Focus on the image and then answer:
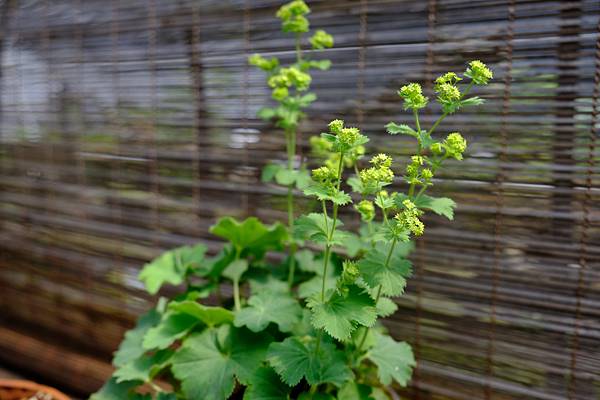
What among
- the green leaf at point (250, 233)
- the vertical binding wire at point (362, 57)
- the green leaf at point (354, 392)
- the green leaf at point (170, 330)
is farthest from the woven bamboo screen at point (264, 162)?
the green leaf at point (170, 330)

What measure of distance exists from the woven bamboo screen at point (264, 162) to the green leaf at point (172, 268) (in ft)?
0.74

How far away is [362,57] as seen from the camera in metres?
1.38

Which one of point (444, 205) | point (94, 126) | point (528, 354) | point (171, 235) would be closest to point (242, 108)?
point (171, 235)

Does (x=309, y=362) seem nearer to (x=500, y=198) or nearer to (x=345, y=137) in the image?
(x=345, y=137)

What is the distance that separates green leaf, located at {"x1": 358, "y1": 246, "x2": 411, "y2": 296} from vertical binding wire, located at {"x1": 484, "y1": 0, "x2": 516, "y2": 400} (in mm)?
373

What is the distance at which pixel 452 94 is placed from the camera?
89 cm

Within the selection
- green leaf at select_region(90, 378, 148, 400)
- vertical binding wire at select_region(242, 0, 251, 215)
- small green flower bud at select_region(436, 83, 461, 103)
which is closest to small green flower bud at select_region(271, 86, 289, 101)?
vertical binding wire at select_region(242, 0, 251, 215)

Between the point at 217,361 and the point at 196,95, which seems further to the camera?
the point at 196,95

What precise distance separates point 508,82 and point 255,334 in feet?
2.74

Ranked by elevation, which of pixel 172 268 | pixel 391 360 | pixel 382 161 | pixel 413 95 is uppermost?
pixel 413 95

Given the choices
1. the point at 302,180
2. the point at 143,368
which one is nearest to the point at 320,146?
the point at 302,180

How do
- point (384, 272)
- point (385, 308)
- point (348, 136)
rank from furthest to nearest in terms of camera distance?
1. point (385, 308)
2. point (384, 272)
3. point (348, 136)

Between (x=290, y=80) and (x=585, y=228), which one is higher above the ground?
(x=290, y=80)

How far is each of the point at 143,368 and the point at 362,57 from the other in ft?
3.30
